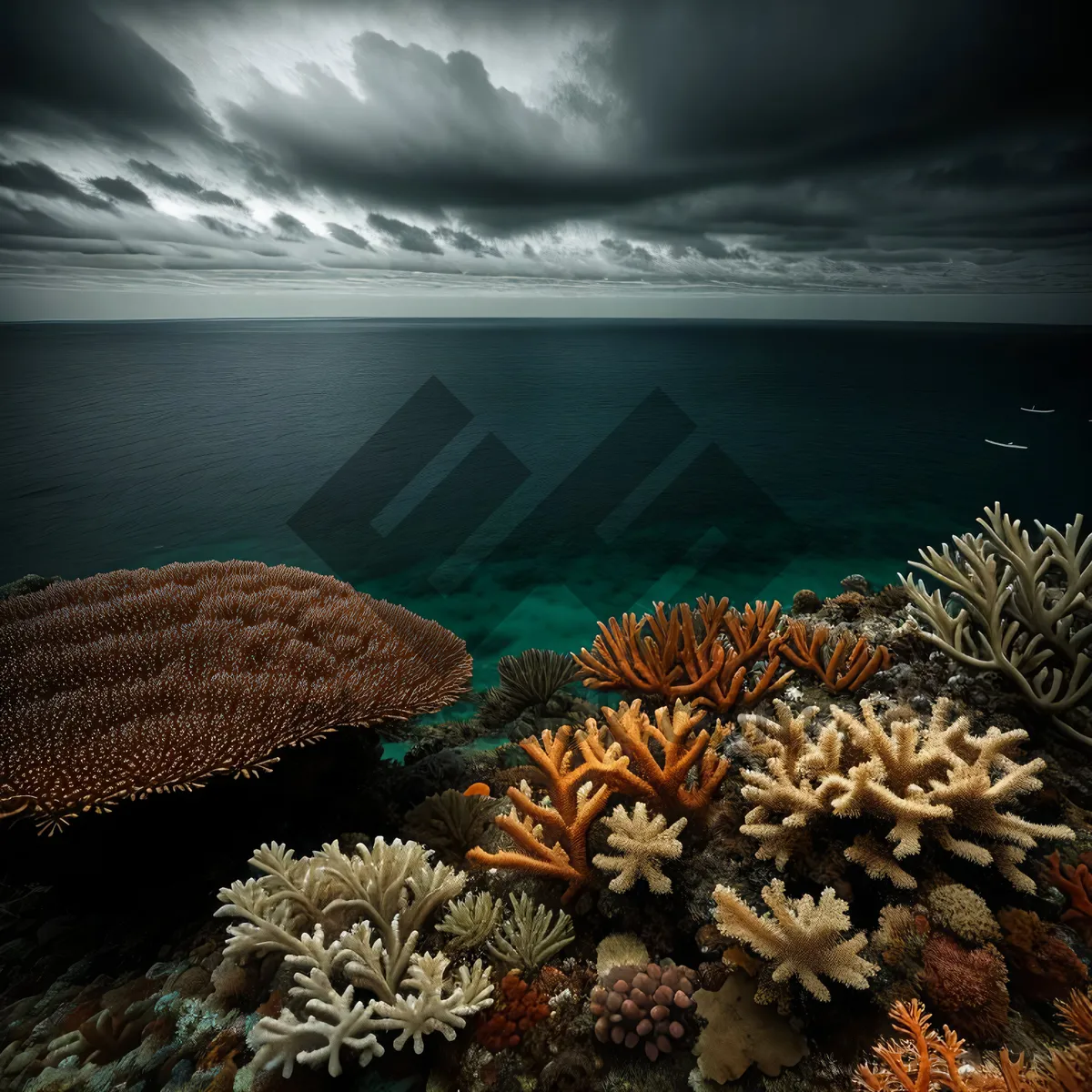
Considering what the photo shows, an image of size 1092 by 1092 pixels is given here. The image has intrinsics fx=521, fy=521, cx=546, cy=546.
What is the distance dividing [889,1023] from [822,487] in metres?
27.0

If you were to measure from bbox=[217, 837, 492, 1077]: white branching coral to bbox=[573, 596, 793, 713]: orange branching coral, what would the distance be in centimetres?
236

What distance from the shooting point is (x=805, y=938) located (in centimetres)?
224

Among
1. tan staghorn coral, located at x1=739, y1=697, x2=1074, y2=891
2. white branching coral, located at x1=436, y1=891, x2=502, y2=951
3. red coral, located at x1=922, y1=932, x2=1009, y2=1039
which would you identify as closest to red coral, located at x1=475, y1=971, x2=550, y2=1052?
white branching coral, located at x1=436, y1=891, x2=502, y2=951

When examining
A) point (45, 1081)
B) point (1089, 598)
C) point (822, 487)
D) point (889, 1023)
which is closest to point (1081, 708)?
point (1089, 598)

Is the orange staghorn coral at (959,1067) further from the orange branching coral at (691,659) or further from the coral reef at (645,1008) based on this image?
the orange branching coral at (691,659)

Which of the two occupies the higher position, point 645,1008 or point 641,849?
point 641,849

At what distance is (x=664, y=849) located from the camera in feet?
8.82

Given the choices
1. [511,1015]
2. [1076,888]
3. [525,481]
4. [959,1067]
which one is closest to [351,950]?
[511,1015]

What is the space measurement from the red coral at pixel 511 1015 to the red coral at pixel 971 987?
1728 mm

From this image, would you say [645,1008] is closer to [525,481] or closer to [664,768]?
[664,768]

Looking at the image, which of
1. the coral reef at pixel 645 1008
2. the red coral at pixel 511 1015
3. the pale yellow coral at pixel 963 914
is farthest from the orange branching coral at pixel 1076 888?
the red coral at pixel 511 1015

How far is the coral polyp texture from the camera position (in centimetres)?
311

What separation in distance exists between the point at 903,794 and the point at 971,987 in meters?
0.77

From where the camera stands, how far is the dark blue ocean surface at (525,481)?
674 inches
